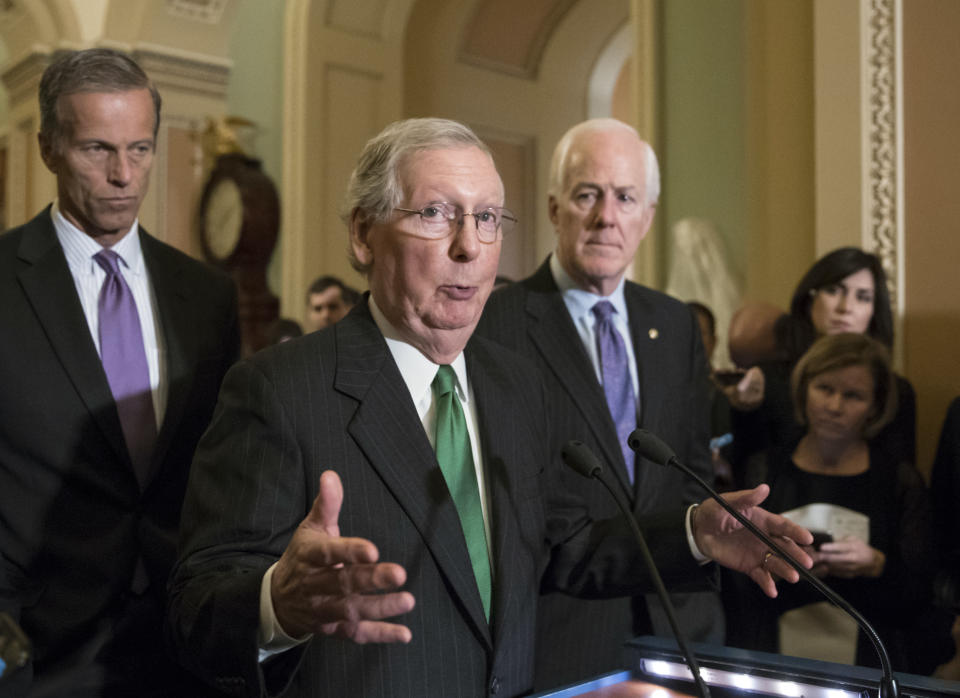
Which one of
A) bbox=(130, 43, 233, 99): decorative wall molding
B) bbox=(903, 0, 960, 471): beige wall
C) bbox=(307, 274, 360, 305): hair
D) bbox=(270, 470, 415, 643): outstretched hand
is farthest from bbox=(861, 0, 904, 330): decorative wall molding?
bbox=(130, 43, 233, 99): decorative wall molding

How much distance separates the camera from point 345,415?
1549mm

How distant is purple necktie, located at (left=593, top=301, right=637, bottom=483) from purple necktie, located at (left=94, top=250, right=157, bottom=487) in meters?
0.97

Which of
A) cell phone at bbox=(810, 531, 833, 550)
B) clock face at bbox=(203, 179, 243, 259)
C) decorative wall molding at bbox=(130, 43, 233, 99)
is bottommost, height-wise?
cell phone at bbox=(810, 531, 833, 550)

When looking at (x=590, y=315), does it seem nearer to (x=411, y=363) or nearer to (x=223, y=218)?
(x=411, y=363)

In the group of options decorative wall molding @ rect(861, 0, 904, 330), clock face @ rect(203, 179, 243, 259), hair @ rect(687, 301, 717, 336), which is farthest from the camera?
clock face @ rect(203, 179, 243, 259)

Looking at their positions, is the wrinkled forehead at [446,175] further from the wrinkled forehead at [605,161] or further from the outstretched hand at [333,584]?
the wrinkled forehead at [605,161]

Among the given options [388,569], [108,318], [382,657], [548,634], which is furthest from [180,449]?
[388,569]

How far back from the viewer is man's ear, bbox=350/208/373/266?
166 centimetres

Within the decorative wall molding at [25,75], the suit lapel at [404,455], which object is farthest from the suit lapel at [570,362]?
the decorative wall molding at [25,75]

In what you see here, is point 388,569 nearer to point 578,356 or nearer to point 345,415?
point 345,415

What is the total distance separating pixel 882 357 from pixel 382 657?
1871 mm

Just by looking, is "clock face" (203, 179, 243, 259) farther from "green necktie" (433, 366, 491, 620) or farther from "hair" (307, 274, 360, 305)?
"green necktie" (433, 366, 491, 620)

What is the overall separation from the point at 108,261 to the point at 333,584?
100 centimetres

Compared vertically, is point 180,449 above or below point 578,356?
below
